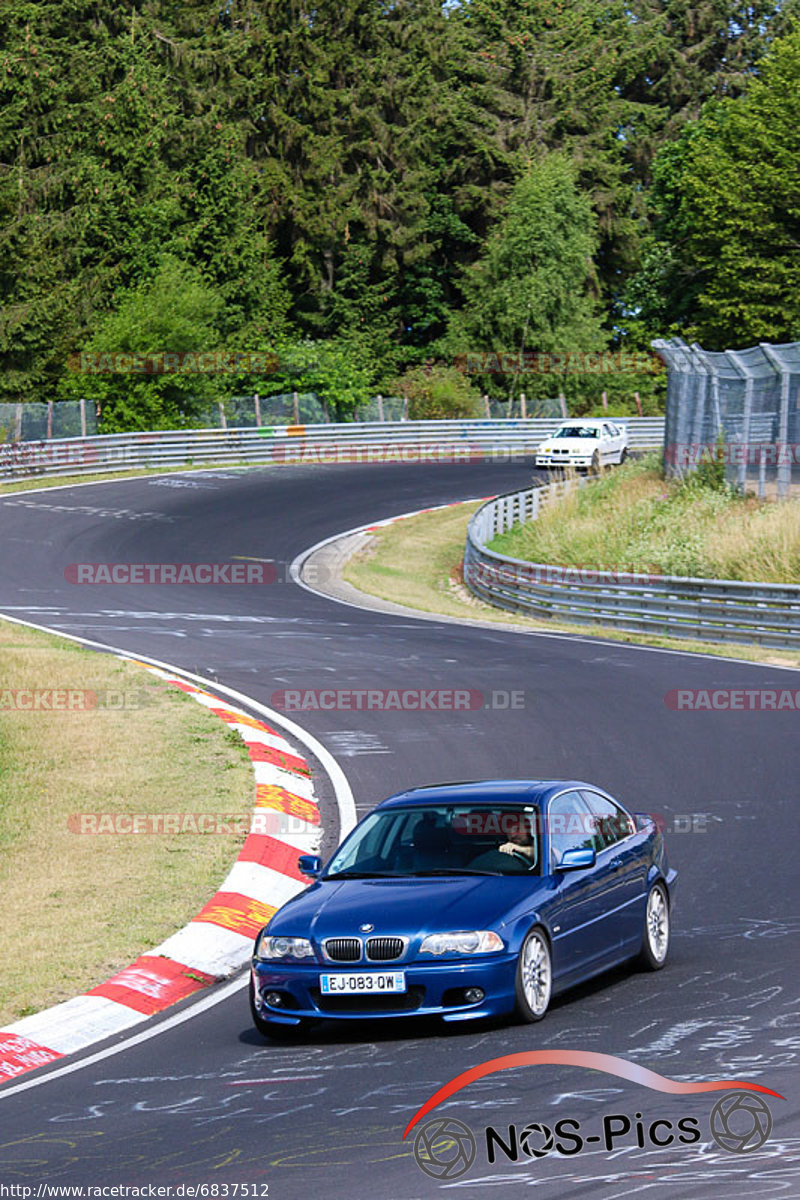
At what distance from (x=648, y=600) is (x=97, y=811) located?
1628 cm

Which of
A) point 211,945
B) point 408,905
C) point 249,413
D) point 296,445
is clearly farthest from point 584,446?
point 408,905

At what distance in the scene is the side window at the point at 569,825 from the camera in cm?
955

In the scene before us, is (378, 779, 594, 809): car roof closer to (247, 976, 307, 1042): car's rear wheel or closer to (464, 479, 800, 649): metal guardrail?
(247, 976, 307, 1042): car's rear wheel

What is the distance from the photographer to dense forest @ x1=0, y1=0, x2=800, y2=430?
2512 inches

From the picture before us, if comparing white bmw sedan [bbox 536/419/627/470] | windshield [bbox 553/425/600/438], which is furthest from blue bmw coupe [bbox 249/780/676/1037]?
windshield [bbox 553/425/600/438]

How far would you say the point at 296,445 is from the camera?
2255 inches

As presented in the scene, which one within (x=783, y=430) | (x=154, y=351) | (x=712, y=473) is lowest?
(x=712, y=473)

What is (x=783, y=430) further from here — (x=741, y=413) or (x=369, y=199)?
(x=369, y=199)

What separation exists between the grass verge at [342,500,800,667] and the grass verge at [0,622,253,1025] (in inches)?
388

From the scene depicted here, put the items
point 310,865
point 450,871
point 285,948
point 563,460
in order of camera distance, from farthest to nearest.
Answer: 1. point 563,460
2. point 310,865
3. point 450,871
4. point 285,948

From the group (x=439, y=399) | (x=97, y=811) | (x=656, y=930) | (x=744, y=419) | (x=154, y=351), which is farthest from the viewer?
(x=439, y=399)

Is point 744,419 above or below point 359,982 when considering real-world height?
above

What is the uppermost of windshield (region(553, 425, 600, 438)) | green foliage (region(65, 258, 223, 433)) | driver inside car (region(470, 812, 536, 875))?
green foliage (region(65, 258, 223, 433))

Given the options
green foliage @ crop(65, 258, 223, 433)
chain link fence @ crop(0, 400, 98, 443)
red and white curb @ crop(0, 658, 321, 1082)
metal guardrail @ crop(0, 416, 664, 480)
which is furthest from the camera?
green foliage @ crop(65, 258, 223, 433)
